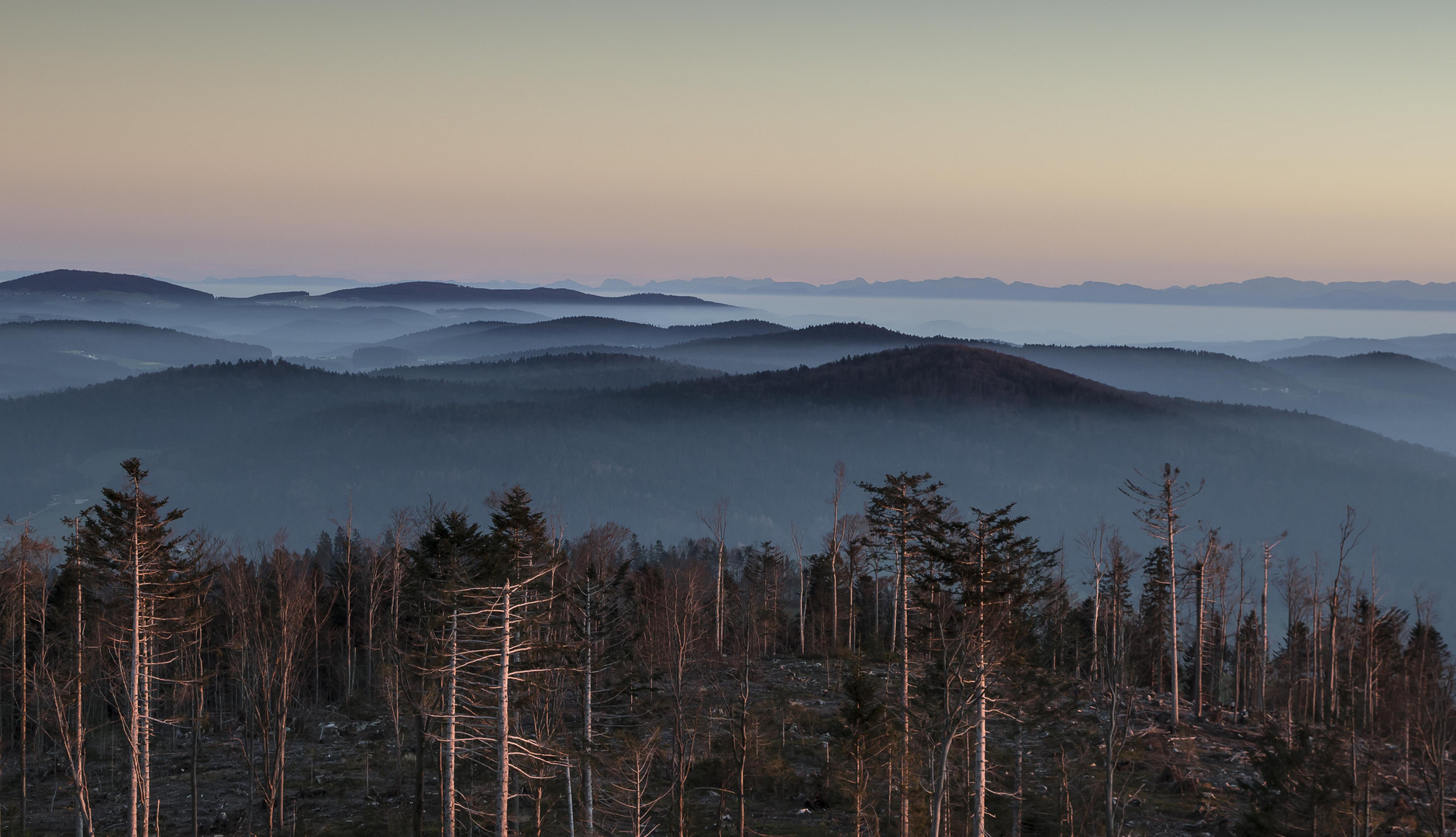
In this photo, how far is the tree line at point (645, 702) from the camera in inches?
1146

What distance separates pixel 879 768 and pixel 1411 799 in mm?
20502

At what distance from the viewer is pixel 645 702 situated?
4022 cm

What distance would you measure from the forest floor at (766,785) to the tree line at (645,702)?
27cm

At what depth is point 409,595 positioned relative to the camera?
118ft

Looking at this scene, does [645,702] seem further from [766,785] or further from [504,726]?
[504,726]

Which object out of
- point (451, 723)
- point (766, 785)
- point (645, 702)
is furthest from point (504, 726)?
point (766, 785)

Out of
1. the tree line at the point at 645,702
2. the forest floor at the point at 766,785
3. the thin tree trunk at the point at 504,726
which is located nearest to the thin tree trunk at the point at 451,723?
the tree line at the point at 645,702

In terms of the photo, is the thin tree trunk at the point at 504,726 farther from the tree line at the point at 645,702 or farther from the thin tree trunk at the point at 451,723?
the thin tree trunk at the point at 451,723

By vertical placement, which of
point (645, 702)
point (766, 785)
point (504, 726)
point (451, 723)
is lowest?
point (766, 785)

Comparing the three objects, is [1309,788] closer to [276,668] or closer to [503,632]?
[503,632]

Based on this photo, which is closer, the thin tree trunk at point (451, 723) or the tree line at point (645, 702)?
the thin tree trunk at point (451, 723)

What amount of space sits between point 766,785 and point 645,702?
715 cm

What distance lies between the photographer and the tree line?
95.5 feet

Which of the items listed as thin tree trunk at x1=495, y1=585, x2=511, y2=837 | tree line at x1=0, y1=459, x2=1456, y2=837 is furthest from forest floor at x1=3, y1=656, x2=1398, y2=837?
thin tree trunk at x1=495, y1=585, x2=511, y2=837
